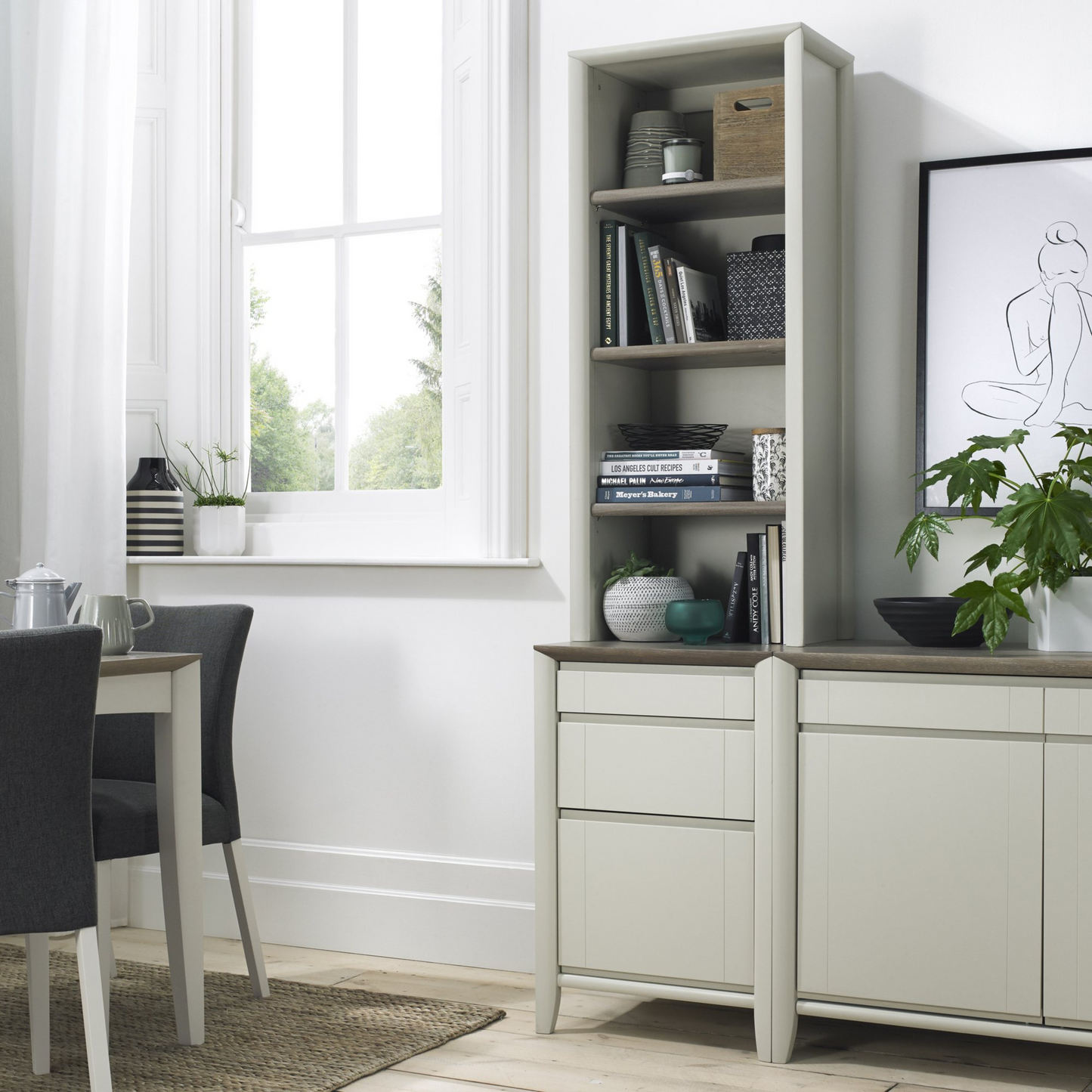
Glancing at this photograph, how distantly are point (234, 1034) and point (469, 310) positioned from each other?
171cm

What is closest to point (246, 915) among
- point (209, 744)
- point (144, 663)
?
point (209, 744)

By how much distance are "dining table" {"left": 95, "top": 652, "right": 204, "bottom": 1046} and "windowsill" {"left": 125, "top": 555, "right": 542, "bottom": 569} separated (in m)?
0.74

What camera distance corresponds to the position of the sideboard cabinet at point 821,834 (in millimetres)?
2385

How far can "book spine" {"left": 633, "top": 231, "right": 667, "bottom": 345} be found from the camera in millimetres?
2859

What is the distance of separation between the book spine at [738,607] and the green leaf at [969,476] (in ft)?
1.40

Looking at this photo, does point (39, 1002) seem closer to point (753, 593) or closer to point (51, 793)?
point (51, 793)

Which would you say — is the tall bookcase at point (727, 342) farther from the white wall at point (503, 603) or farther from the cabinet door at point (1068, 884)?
the cabinet door at point (1068, 884)

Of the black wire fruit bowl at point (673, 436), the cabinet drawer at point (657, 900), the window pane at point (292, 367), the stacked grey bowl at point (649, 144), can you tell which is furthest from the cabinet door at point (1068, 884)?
the window pane at point (292, 367)

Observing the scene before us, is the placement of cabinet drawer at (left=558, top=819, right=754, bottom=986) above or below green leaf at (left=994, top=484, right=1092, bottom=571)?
below

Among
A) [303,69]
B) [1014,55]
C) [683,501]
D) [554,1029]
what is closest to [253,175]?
[303,69]

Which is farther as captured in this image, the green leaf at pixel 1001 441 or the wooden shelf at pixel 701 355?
the wooden shelf at pixel 701 355

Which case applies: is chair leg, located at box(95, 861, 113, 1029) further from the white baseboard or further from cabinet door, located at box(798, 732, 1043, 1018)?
cabinet door, located at box(798, 732, 1043, 1018)

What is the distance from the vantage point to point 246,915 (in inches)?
115

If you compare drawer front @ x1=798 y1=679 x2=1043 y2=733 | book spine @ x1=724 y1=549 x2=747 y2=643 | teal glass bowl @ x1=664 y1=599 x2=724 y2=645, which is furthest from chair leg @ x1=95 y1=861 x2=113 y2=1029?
drawer front @ x1=798 y1=679 x2=1043 y2=733
